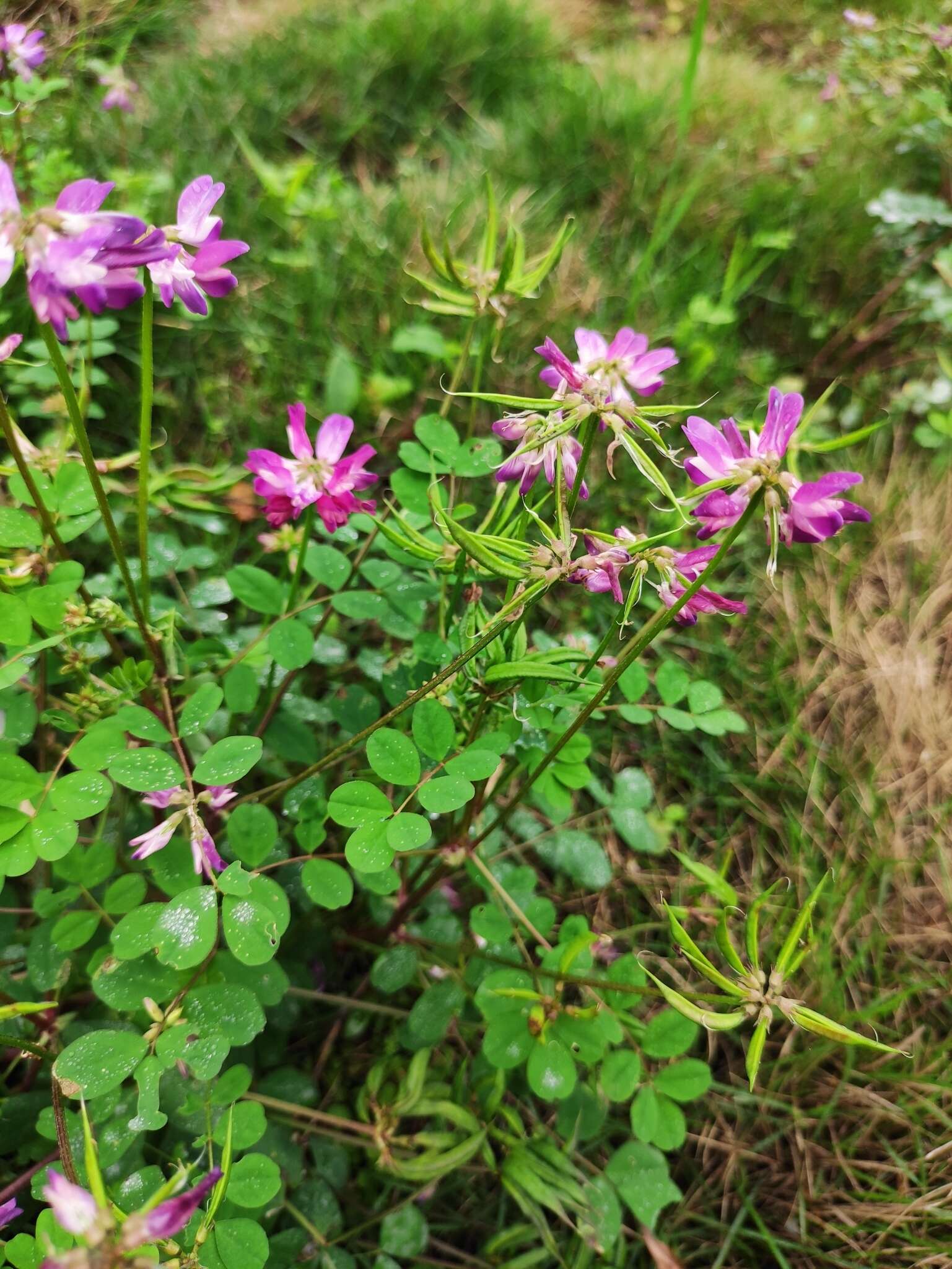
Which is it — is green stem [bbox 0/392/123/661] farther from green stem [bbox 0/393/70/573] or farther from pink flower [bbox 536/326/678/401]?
pink flower [bbox 536/326/678/401]

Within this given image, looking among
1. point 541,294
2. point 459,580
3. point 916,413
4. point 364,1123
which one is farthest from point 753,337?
point 364,1123

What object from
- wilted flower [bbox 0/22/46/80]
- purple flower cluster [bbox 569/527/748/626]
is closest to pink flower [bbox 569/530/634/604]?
purple flower cluster [bbox 569/527/748/626]

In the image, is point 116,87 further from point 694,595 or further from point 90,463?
point 694,595

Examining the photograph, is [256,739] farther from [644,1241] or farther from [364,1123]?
[644,1241]

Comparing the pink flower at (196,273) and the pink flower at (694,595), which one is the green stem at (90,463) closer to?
the pink flower at (196,273)

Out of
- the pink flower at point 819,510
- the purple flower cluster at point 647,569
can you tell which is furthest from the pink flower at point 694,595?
the pink flower at point 819,510

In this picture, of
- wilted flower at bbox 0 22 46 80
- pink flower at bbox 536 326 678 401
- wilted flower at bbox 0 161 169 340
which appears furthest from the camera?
wilted flower at bbox 0 22 46 80

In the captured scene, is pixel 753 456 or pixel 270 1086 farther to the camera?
pixel 270 1086
